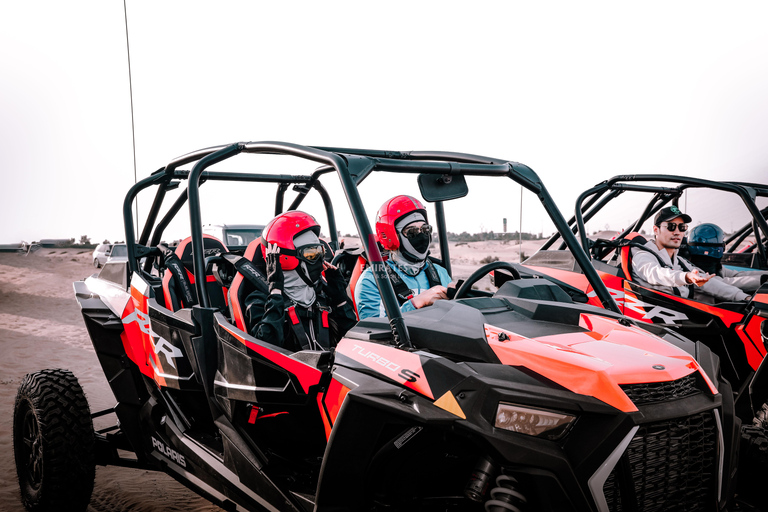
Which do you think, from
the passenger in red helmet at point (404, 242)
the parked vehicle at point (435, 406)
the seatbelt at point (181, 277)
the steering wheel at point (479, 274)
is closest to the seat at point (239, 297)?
the parked vehicle at point (435, 406)

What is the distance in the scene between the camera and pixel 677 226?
5.46 m

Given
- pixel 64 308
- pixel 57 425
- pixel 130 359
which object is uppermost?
pixel 130 359

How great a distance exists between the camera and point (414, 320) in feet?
7.28

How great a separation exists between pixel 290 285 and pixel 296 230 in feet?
1.04

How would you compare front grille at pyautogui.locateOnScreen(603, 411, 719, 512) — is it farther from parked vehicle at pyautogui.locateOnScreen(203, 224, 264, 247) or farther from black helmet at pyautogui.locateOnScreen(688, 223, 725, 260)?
parked vehicle at pyautogui.locateOnScreen(203, 224, 264, 247)

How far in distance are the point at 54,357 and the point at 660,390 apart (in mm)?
9477

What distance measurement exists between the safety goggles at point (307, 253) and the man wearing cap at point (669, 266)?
126 inches

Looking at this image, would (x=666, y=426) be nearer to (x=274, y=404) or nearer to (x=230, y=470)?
(x=274, y=404)

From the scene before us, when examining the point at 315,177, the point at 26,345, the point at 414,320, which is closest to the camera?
the point at 414,320

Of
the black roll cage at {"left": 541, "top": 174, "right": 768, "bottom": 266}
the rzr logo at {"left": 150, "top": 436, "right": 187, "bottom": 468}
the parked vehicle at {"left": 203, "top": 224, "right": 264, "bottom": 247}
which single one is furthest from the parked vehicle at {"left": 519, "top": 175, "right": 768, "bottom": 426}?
the parked vehicle at {"left": 203, "top": 224, "right": 264, "bottom": 247}

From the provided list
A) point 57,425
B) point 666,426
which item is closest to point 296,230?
point 57,425

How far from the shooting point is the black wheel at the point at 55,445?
342 centimetres

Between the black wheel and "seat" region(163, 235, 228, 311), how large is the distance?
33.9 inches

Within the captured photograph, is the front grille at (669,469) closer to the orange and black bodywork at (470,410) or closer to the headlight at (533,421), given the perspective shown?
the orange and black bodywork at (470,410)
